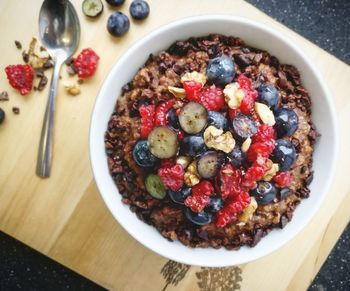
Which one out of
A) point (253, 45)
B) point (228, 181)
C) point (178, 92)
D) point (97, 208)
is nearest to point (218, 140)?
point (228, 181)

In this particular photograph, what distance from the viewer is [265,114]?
5.21 feet

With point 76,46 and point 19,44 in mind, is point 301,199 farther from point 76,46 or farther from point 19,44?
point 19,44

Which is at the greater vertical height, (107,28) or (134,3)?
(134,3)

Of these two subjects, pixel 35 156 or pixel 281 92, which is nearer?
pixel 281 92

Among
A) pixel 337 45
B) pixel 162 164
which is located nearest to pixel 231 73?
pixel 162 164

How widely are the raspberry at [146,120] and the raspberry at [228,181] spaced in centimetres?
30

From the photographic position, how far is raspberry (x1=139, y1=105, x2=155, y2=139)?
165cm

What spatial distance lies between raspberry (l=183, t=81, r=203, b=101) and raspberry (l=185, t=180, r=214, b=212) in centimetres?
28

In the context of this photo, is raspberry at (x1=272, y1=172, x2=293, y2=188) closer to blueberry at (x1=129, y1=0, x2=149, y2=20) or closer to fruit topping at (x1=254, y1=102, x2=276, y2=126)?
fruit topping at (x1=254, y1=102, x2=276, y2=126)

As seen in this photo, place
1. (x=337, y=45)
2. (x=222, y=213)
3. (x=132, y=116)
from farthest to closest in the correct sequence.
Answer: (x=337, y=45)
(x=132, y=116)
(x=222, y=213)

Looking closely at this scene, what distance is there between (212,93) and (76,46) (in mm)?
825

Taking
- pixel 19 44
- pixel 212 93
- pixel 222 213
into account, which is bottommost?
pixel 19 44

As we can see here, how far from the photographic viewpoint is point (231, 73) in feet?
5.38

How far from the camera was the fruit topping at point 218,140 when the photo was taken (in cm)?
150
